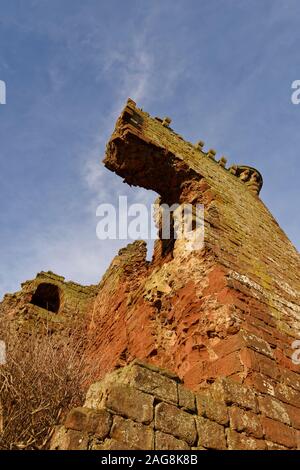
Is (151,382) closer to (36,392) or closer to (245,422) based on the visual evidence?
(245,422)

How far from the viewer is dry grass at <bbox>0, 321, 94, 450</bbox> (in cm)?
495

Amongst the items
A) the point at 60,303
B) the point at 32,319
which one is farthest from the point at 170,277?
the point at 60,303

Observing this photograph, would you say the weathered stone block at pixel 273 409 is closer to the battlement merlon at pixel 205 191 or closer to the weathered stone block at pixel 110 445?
the weathered stone block at pixel 110 445

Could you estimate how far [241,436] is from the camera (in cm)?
318

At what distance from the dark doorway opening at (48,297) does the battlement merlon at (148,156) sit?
795cm

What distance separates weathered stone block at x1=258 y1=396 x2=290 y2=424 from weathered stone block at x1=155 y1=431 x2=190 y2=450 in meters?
1.03

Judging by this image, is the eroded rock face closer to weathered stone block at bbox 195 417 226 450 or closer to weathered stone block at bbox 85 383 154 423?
weathered stone block at bbox 195 417 226 450

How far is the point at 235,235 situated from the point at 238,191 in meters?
2.40

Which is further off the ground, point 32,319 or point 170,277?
point 32,319

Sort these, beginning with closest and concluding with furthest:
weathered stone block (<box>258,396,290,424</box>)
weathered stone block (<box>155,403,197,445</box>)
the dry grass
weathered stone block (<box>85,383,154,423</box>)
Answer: weathered stone block (<box>85,383,154,423</box>), weathered stone block (<box>155,403,197,445</box>), weathered stone block (<box>258,396,290,424</box>), the dry grass

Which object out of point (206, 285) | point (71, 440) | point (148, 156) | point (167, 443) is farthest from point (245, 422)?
point (148, 156)

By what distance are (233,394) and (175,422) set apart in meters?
0.75

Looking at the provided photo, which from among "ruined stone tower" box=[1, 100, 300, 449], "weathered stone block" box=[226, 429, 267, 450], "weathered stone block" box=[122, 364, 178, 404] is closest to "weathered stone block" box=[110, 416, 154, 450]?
"ruined stone tower" box=[1, 100, 300, 449]
